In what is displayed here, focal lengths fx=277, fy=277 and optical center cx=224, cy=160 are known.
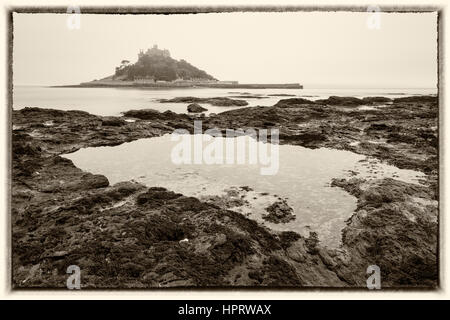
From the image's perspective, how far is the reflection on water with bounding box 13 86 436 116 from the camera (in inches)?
241

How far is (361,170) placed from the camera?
7098 millimetres

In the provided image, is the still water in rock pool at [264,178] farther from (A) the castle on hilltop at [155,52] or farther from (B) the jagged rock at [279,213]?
(A) the castle on hilltop at [155,52]

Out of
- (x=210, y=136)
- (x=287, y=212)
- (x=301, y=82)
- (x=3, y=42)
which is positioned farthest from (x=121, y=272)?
(x=301, y=82)

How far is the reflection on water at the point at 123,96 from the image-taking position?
20.1 feet

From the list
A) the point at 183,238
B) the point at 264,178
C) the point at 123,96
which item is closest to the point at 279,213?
the point at 264,178

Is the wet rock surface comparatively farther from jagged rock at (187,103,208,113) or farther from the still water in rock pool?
the still water in rock pool

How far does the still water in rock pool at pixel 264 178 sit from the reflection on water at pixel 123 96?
1.52m

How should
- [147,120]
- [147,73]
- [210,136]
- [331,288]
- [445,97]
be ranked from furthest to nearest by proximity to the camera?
[147,120] < [210,136] < [147,73] < [445,97] < [331,288]

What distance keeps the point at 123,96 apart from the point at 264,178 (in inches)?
220

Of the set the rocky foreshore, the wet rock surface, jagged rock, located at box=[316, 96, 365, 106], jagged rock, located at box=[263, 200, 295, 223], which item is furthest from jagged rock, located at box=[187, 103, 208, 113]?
jagged rock, located at box=[263, 200, 295, 223]

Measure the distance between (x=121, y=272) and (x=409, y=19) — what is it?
6237 millimetres

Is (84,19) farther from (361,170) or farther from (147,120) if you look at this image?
(361,170)

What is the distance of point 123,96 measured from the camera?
29.7ft

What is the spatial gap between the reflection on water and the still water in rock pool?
5.00ft
